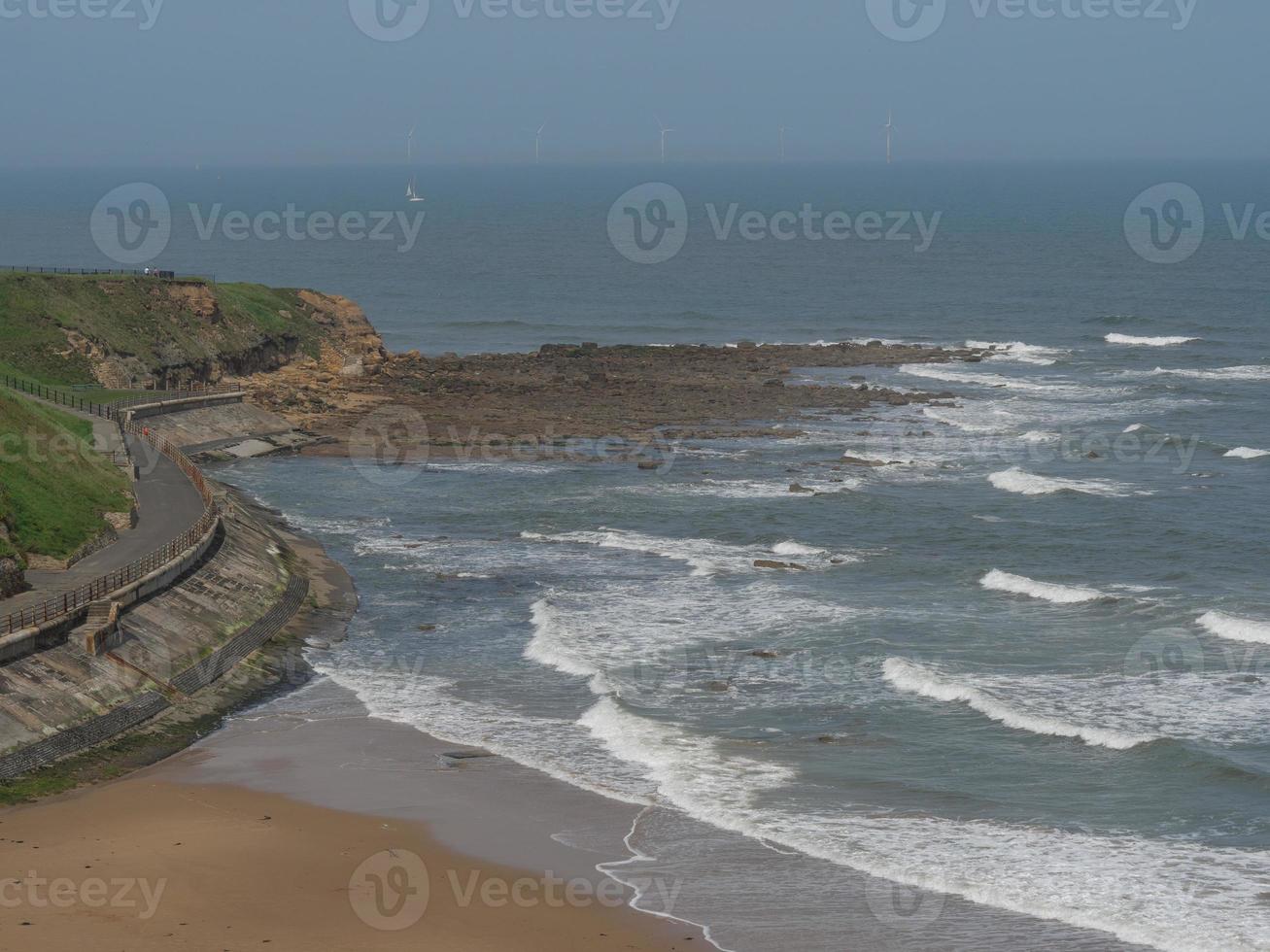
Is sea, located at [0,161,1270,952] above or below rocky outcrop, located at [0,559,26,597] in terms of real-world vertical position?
below

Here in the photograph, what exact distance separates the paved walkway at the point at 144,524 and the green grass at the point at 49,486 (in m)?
0.79

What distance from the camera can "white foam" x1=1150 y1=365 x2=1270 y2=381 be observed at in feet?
322

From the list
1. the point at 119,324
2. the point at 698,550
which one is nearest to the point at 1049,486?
the point at 698,550

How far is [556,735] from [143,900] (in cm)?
1204

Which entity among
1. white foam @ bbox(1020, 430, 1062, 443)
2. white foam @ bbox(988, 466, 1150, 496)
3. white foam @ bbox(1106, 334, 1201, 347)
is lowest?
white foam @ bbox(988, 466, 1150, 496)

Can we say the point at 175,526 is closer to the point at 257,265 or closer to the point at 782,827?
the point at 782,827

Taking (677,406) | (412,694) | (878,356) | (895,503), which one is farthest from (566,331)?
(412,694)

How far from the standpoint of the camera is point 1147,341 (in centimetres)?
11681

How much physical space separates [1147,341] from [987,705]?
8539cm

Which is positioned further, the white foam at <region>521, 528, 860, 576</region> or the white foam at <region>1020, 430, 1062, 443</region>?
the white foam at <region>1020, 430, 1062, 443</region>
